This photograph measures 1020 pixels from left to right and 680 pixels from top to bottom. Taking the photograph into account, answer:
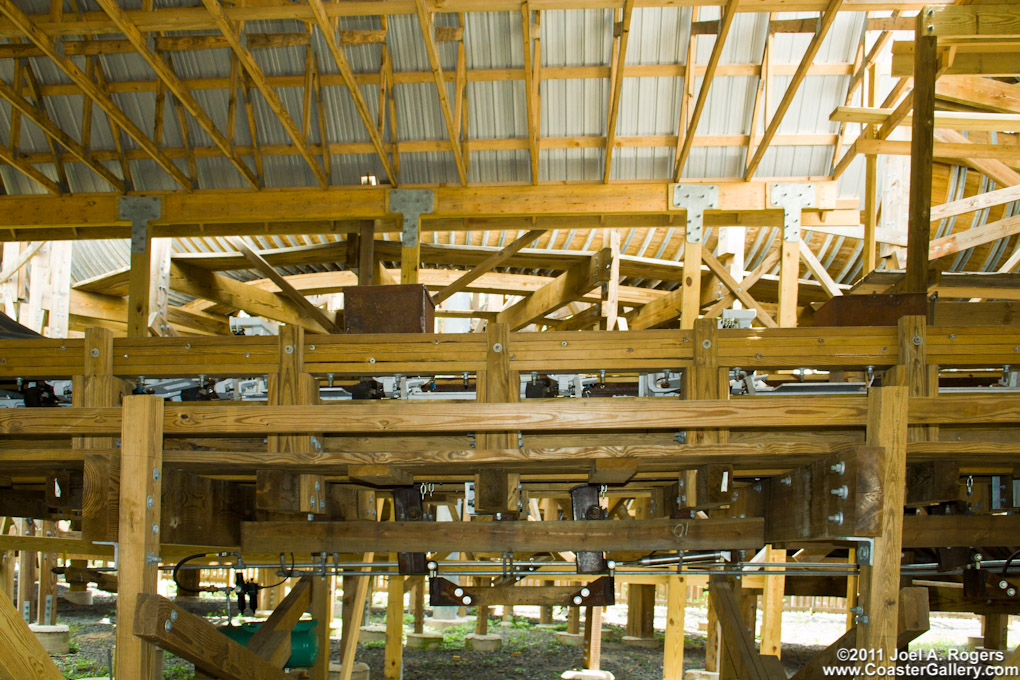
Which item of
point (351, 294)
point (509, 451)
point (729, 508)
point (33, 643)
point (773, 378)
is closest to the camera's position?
point (33, 643)

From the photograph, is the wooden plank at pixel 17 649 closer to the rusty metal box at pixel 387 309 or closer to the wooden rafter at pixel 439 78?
the rusty metal box at pixel 387 309

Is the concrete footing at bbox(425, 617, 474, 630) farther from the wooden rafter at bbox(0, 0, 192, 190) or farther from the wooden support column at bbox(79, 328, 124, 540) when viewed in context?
the wooden support column at bbox(79, 328, 124, 540)

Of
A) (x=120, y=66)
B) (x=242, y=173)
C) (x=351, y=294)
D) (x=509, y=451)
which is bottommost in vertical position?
(x=509, y=451)

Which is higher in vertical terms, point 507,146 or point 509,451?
point 507,146

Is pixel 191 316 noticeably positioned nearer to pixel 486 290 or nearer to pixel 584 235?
pixel 486 290

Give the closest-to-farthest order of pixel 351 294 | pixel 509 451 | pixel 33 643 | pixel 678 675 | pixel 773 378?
pixel 33 643 → pixel 509 451 → pixel 351 294 → pixel 773 378 → pixel 678 675

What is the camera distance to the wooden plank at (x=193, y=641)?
3686 millimetres

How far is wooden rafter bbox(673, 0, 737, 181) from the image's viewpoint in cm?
857

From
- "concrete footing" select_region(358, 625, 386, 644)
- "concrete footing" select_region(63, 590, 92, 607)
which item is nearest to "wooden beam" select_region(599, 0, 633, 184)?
"concrete footing" select_region(358, 625, 386, 644)

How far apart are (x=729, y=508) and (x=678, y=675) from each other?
4.26m

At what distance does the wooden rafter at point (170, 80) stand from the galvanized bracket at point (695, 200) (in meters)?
4.85

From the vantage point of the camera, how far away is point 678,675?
9812 millimetres

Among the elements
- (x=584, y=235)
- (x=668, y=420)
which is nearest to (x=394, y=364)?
(x=668, y=420)

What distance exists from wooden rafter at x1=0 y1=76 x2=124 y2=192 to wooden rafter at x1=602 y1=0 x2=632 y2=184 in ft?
18.4
